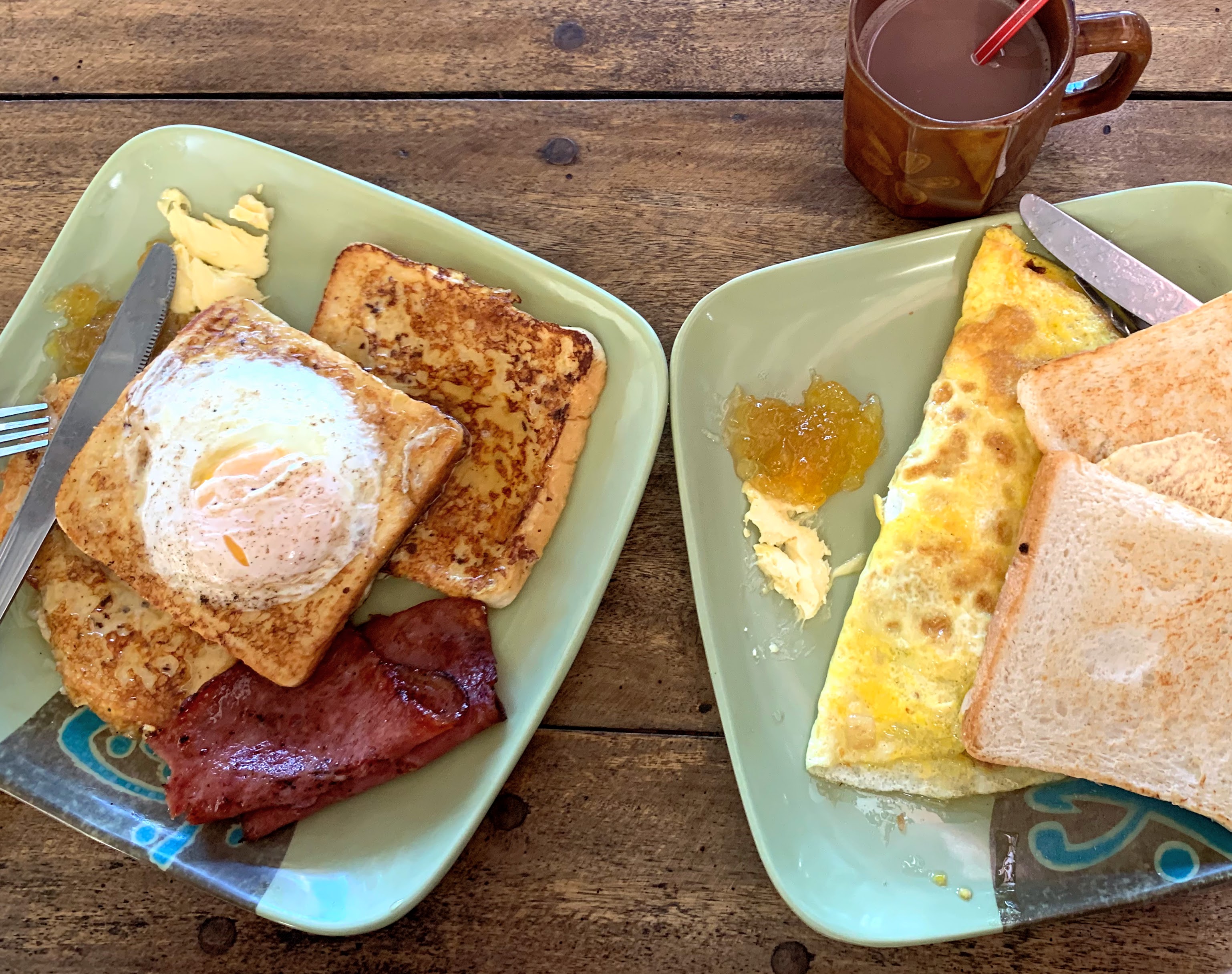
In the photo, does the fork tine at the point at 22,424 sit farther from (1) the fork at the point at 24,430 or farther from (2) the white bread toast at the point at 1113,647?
(2) the white bread toast at the point at 1113,647

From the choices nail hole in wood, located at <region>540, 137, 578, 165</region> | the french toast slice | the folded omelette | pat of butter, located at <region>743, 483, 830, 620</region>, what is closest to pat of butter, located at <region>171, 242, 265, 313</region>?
the french toast slice

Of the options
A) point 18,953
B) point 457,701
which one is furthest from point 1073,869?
point 18,953

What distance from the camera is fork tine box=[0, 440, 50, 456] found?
207cm

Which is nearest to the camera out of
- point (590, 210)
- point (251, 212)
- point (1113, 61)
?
point (1113, 61)

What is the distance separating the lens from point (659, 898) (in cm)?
204

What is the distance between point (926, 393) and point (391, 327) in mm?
1480

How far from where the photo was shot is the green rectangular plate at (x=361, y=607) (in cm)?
188

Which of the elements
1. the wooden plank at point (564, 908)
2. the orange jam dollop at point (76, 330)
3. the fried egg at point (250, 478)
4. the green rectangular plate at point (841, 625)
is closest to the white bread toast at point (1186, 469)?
the green rectangular plate at point (841, 625)

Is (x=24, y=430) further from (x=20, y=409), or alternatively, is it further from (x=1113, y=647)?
(x=1113, y=647)

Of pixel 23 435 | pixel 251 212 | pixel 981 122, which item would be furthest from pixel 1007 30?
pixel 23 435

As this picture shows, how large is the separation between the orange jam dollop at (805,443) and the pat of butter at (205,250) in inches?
56.0

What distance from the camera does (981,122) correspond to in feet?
5.78

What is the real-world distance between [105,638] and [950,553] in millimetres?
2200

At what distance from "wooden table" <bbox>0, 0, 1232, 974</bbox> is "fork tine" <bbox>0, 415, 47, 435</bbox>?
1.77 feet
